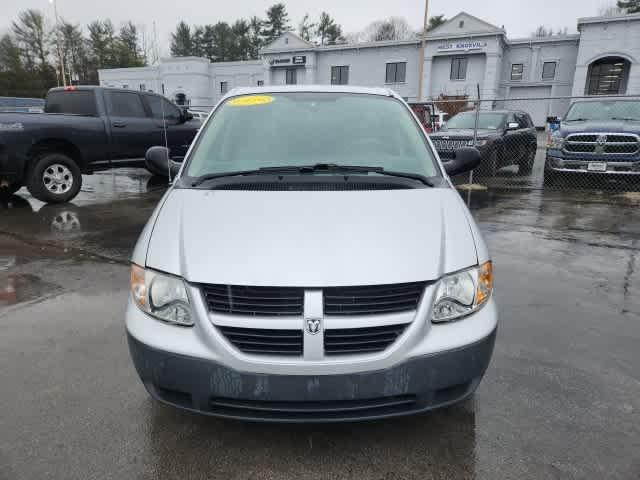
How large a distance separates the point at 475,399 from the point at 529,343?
→ 95cm

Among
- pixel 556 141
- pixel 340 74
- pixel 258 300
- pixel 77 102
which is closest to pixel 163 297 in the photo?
pixel 258 300

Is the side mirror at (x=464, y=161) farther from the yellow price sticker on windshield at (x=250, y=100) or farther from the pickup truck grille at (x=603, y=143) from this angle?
the pickup truck grille at (x=603, y=143)

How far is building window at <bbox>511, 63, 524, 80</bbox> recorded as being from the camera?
3738cm

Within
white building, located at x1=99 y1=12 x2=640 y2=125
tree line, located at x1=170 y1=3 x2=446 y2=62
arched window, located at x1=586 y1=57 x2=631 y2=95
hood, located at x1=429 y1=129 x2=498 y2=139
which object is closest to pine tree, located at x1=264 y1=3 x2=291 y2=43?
tree line, located at x1=170 y1=3 x2=446 y2=62

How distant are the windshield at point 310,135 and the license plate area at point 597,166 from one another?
23.7ft

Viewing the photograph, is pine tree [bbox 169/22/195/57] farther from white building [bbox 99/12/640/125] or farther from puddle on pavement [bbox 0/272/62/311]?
puddle on pavement [bbox 0/272/62/311]

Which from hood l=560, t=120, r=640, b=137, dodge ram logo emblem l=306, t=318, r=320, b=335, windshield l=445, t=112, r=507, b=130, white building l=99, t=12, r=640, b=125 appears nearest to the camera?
dodge ram logo emblem l=306, t=318, r=320, b=335

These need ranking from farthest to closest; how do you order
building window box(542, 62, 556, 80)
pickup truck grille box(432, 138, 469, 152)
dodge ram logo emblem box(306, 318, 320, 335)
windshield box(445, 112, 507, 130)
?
building window box(542, 62, 556, 80) < windshield box(445, 112, 507, 130) < pickup truck grille box(432, 138, 469, 152) < dodge ram logo emblem box(306, 318, 320, 335)

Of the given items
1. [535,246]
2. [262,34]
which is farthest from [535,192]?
[262,34]

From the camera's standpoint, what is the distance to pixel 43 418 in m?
2.49

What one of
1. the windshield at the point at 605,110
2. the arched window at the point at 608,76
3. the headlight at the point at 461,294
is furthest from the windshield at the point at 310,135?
the arched window at the point at 608,76

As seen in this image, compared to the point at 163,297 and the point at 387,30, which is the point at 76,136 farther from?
the point at 387,30

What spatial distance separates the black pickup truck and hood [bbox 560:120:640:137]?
25.5 ft

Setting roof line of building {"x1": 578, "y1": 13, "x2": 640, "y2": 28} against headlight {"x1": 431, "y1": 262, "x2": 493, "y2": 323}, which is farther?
roof line of building {"x1": 578, "y1": 13, "x2": 640, "y2": 28}
